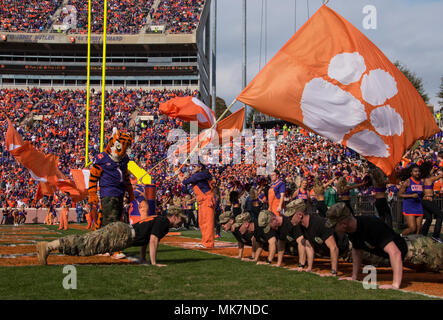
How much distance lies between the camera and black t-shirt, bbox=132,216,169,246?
814 cm

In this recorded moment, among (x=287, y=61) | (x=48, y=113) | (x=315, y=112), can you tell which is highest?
(x=48, y=113)

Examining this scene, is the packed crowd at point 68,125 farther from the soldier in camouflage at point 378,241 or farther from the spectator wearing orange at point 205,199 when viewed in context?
the soldier in camouflage at point 378,241

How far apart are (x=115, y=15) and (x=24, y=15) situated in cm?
1158

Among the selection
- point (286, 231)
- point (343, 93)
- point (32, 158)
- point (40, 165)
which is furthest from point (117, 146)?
point (40, 165)

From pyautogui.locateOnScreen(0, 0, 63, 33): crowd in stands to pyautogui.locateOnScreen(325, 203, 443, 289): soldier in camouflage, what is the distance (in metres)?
69.5

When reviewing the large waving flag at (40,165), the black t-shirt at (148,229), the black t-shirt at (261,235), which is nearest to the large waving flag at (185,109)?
the large waving flag at (40,165)

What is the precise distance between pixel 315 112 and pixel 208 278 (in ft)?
12.8

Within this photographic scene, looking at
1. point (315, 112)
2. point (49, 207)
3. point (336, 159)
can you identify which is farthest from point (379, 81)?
point (49, 207)

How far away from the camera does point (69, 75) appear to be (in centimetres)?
7144

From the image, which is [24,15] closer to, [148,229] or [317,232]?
[148,229]

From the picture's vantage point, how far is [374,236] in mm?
6285

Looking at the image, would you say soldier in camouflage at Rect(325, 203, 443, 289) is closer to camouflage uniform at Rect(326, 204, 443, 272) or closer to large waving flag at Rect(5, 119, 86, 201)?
camouflage uniform at Rect(326, 204, 443, 272)

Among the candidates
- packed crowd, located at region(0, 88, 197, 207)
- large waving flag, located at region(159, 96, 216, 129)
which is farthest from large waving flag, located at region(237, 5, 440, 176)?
packed crowd, located at region(0, 88, 197, 207)
